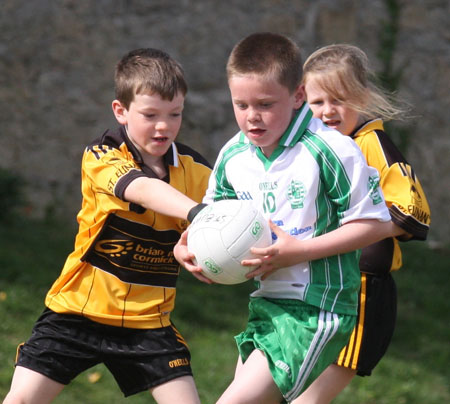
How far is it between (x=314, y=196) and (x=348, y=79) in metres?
0.98

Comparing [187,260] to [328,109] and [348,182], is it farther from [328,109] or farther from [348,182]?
[328,109]

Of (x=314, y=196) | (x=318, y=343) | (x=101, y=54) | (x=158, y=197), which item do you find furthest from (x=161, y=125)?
(x=101, y=54)

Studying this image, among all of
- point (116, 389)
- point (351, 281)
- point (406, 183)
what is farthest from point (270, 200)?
point (116, 389)

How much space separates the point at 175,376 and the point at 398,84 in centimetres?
601

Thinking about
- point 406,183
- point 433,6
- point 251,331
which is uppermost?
point 433,6

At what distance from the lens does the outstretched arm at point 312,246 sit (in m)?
3.42

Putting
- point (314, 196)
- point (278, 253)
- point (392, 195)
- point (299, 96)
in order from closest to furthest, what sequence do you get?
point (278, 253) → point (314, 196) → point (299, 96) → point (392, 195)

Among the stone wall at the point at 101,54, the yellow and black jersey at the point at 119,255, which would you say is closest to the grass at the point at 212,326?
the stone wall at the point at 101,54

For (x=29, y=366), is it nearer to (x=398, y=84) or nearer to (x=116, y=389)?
(x=116, y=389)

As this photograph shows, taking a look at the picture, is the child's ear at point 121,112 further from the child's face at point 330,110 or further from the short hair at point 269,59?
the child's face at point 330,110

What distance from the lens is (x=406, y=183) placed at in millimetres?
4160

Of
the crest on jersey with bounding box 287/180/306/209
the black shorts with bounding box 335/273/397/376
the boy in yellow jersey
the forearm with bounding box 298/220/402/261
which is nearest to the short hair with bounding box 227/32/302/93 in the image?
the crest on jersey with bounding box 287/180/306/209

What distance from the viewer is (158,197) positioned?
3.77 m

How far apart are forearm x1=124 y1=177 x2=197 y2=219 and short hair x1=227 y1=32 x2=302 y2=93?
539mm
